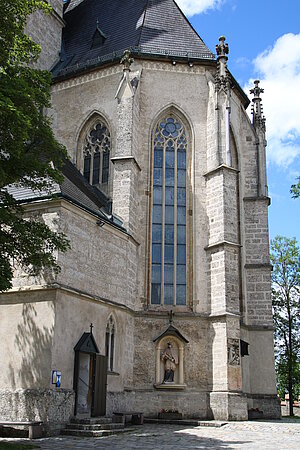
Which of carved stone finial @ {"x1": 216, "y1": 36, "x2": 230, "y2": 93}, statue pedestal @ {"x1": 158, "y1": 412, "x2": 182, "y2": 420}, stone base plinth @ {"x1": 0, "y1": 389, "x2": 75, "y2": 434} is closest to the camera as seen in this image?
stone base plinth @ {"x1": 0, "y1": 389, "x2": 75, "y2": 434}

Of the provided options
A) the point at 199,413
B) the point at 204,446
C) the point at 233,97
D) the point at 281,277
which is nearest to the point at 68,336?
the point at 204,446

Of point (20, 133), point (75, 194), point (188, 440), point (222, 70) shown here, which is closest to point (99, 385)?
point (188, 440)

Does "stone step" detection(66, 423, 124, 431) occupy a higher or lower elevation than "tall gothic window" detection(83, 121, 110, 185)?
lower

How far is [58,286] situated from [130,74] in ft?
34.0

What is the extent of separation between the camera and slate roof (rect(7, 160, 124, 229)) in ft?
49.7

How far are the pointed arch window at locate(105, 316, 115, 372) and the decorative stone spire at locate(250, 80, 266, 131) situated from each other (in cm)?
1162

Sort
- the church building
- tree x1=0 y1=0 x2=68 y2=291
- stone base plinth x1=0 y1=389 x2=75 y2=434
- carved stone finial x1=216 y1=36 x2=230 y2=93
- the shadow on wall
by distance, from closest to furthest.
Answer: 1. tree x1=0 y1=0 x2=68 y2=291
2. stone base plinth x1=0 y1=389 x2=75 y2=434
3. the shadow on wall
4. the church building
5. carved stone finial x1=216 y1=36 x2=230 y2=93

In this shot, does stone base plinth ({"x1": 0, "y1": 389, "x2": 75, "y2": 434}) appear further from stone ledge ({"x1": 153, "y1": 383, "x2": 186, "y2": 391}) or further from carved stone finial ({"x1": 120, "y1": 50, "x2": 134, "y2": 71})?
carved stone finial ({"x1": 120, "y1": 50, "x2": 134, "y2": 71})

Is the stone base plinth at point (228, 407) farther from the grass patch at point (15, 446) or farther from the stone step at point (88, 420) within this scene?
the grass patch at point (15, 446)

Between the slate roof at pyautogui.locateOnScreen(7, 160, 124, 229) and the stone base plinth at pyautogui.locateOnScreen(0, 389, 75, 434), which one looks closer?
the stone base plinth at pyautogui.locateOnScreen(0, 389, 75, 434)

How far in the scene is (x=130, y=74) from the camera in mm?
21156

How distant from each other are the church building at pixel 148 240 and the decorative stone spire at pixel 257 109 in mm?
59

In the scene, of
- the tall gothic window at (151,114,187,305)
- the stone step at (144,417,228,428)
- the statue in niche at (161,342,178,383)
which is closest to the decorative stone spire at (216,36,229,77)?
the tall gothic window at (151,114,187,305)

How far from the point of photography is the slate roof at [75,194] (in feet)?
49.7
